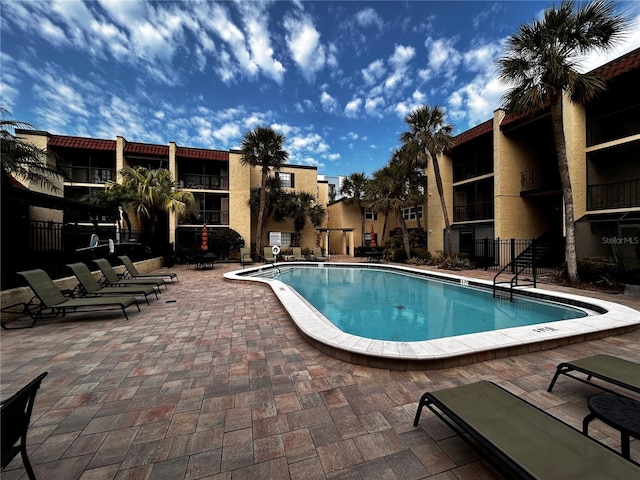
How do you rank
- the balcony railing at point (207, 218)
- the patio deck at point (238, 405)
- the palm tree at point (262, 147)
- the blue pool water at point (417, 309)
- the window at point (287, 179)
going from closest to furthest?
the patio deck at point (238, 405) < the blue pool water at point (417, 309) < the palm tree at point (262, 147) < the balcony railing at point (207, 218) < the window at point (287, 179)

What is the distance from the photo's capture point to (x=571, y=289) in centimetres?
891

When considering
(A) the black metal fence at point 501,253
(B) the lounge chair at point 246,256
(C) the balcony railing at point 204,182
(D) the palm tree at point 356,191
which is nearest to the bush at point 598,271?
(A) the black metal fence at point 501,253

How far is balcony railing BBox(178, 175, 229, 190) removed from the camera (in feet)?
65.9

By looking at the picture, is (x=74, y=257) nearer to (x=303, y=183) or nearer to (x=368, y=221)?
(x=303, y=183)

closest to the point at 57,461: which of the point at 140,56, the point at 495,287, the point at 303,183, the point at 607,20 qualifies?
the point at 495,287

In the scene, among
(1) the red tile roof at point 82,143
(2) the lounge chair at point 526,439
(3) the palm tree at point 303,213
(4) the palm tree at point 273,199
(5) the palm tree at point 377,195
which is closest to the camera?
(2) the lounge chair at point 526,439

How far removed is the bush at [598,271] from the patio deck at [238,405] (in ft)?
21.0

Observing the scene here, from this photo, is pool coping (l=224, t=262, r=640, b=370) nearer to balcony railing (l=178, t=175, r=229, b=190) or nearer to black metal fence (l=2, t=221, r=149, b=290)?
black metal fence (l=2, t=221, r=149, b=290)

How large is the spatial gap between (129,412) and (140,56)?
478 inches

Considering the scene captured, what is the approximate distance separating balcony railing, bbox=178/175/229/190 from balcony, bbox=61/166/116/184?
15.1 feet

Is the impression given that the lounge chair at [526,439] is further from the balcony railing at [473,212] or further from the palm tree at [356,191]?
the palm tree at [356,191]

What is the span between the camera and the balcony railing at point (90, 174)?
59.9ft

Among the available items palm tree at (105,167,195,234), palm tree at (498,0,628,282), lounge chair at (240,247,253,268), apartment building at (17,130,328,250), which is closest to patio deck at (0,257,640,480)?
palm tree at (498,0,628,282)

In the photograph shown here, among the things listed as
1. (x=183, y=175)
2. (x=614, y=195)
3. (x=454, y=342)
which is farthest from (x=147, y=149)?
(x=614, y=195)
